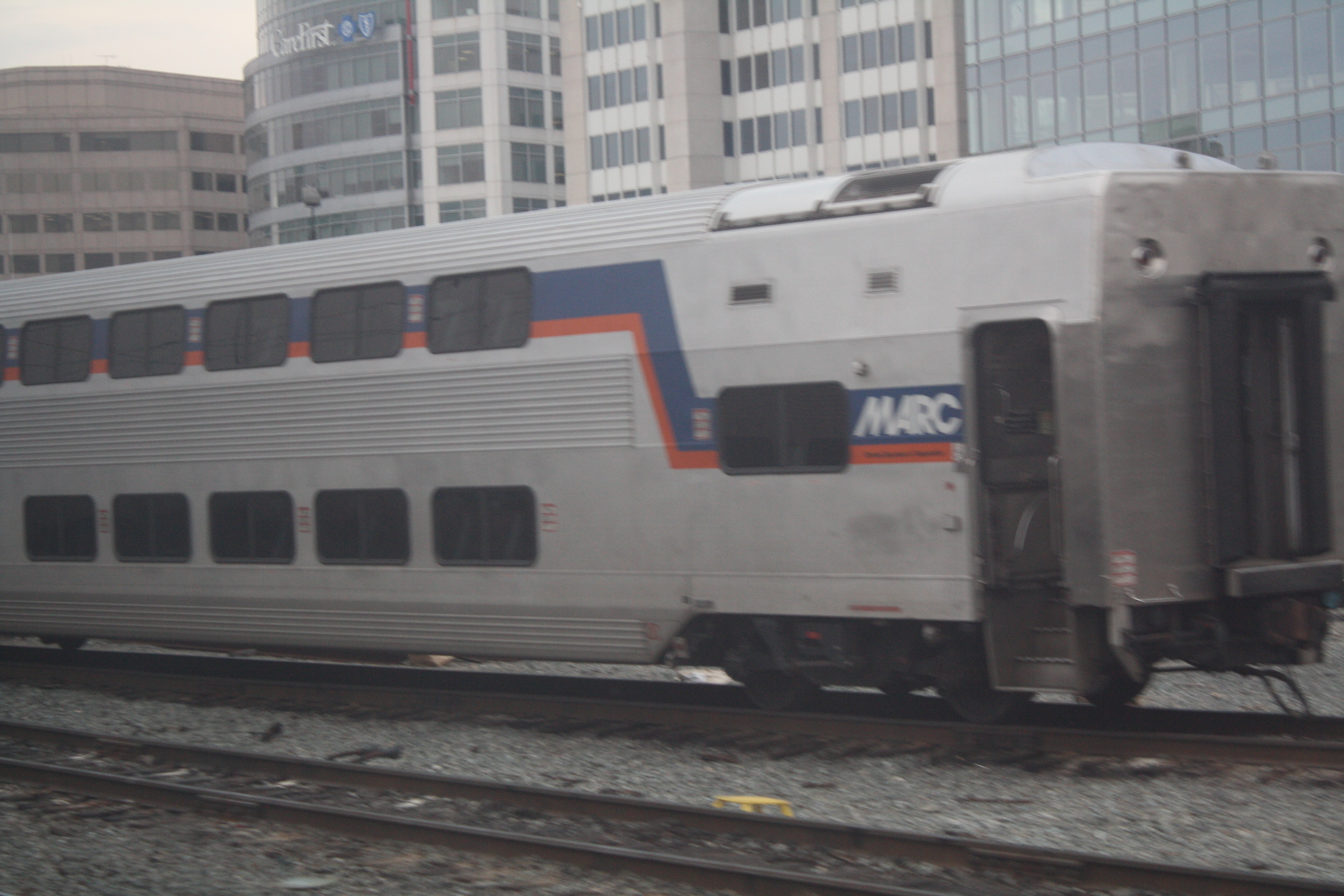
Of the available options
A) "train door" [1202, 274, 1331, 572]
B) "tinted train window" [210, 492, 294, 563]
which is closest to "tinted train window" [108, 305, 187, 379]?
"tinted train window" [210, 492, 294, 563]

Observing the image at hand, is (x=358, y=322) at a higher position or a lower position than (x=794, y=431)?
higher

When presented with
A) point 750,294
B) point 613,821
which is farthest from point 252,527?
point 613,821

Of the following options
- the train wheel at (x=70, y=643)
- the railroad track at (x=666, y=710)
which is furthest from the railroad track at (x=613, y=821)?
the train wheel at (x=70, y=643)

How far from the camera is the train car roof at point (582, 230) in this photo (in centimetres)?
912

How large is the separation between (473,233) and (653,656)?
12.7 feet

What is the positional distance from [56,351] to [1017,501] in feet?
32.7

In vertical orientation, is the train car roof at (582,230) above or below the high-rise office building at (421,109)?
below

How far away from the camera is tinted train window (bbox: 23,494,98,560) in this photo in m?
13.9

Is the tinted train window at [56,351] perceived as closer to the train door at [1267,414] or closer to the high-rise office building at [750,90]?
the train door at [1267,414]

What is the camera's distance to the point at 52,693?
44.2 ft

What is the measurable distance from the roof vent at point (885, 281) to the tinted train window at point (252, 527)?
5815 mm

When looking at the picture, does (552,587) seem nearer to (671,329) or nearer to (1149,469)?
(671,329)

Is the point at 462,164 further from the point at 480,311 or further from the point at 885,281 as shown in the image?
the point at 885,281

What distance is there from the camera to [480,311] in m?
11.3
